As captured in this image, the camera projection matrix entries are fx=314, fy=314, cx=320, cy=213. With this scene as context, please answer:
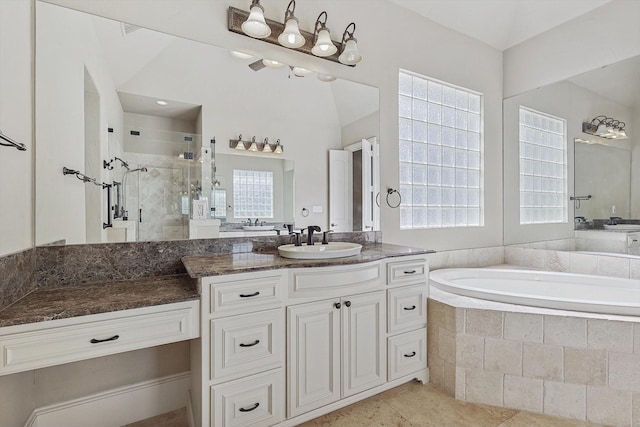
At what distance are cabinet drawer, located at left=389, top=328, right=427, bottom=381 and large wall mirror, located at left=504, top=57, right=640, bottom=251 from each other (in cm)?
192

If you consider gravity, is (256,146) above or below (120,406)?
above

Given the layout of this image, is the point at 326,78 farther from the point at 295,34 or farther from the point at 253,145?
the point at 253,145

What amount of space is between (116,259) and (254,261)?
0.74 meters

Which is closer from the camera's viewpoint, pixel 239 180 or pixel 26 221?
pixel 26 221

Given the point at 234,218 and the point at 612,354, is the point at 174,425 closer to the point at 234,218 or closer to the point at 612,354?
the point at 234,218

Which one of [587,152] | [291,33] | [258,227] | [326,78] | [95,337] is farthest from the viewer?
[587,152]

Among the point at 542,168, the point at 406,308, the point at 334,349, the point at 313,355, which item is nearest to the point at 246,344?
the point at 313,355

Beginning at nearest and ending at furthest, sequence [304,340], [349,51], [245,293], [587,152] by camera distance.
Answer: [245,293] → [304,340] → [349,51] → [587,152]

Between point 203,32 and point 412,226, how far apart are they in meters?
2.21

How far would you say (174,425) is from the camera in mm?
1730

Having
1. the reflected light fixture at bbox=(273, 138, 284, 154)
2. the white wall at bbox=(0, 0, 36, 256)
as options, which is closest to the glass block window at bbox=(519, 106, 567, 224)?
the reflected light fixture at bbox=(273, 138, 284, 154)

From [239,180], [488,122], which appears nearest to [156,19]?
[239,180]

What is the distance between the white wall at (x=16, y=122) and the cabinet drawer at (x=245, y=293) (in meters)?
0.82

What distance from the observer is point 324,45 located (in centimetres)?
213
